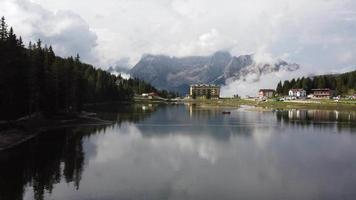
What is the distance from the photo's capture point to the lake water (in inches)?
1921

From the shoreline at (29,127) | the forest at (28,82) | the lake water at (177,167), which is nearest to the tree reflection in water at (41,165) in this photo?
the lake water at (177,167)

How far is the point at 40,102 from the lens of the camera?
11262 centimetres

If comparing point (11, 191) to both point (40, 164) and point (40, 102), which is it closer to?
point (40, 164)

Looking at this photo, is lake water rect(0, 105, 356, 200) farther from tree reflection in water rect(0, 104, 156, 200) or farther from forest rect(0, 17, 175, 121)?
forest rect(0, 17, 175, 121)

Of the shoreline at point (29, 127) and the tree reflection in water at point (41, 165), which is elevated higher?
the shoreline at point (29, 127)

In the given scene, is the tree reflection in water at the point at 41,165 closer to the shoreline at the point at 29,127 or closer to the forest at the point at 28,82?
the shoreline at the point at 29,127

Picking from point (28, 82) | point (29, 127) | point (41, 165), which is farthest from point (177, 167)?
point (28, 82)

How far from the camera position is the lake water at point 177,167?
48.8 meters

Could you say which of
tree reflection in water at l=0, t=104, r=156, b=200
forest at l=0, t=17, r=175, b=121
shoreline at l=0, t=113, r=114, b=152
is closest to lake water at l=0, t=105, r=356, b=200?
tree reflection in water at l=0, t=104, r=156, b=200

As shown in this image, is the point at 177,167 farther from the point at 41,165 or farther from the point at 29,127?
the point at 29,127

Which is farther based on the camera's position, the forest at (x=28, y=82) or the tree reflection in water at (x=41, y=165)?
the forest at (x=28, y=82)

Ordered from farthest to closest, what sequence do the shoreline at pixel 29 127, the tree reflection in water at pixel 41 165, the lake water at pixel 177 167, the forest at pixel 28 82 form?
the forest at pixel 28 82 → the shoreline at pixel 29 127 → the tree reflection in water at pixel 41 165 → the lake water at pixel 177 167

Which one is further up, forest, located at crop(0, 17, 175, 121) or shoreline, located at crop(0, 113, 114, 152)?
forest, located at crop(0, 17, 175, 121)

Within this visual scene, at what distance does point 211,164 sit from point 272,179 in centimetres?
1247
